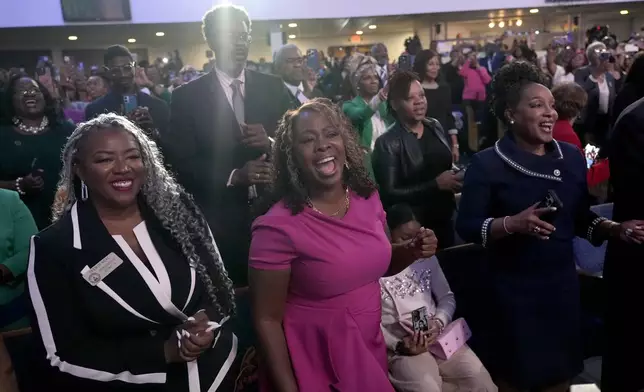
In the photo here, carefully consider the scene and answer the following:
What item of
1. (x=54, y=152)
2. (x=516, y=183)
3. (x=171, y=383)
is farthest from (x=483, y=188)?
(x=54, y=152)

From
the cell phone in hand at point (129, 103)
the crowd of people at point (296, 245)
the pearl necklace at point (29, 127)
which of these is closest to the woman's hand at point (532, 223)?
the crowd of people at point (296, 245)

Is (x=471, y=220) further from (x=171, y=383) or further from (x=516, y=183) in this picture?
(x=171, y=383)

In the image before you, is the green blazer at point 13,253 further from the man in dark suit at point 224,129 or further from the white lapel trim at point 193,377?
the white lapel trim at point 193,377

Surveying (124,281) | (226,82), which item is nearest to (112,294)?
(124,281)

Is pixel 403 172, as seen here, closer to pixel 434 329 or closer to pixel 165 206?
pixel 434 329

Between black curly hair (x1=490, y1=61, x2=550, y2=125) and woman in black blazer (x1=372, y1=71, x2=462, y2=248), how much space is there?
2.37 feet

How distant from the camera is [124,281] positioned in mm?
1674

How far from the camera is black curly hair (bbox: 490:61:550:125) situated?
2.30 m

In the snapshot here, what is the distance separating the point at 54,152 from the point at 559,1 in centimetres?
1463

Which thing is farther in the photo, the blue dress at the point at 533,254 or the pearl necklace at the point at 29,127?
the pearl necklace at the point at 29,127

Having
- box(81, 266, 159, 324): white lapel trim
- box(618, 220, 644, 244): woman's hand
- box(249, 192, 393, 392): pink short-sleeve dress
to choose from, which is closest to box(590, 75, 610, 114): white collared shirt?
box(618, 220, 644, 244): woman's hand

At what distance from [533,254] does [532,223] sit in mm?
266

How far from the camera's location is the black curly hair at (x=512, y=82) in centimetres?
230

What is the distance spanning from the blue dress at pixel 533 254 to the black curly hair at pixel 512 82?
0.56 ft
